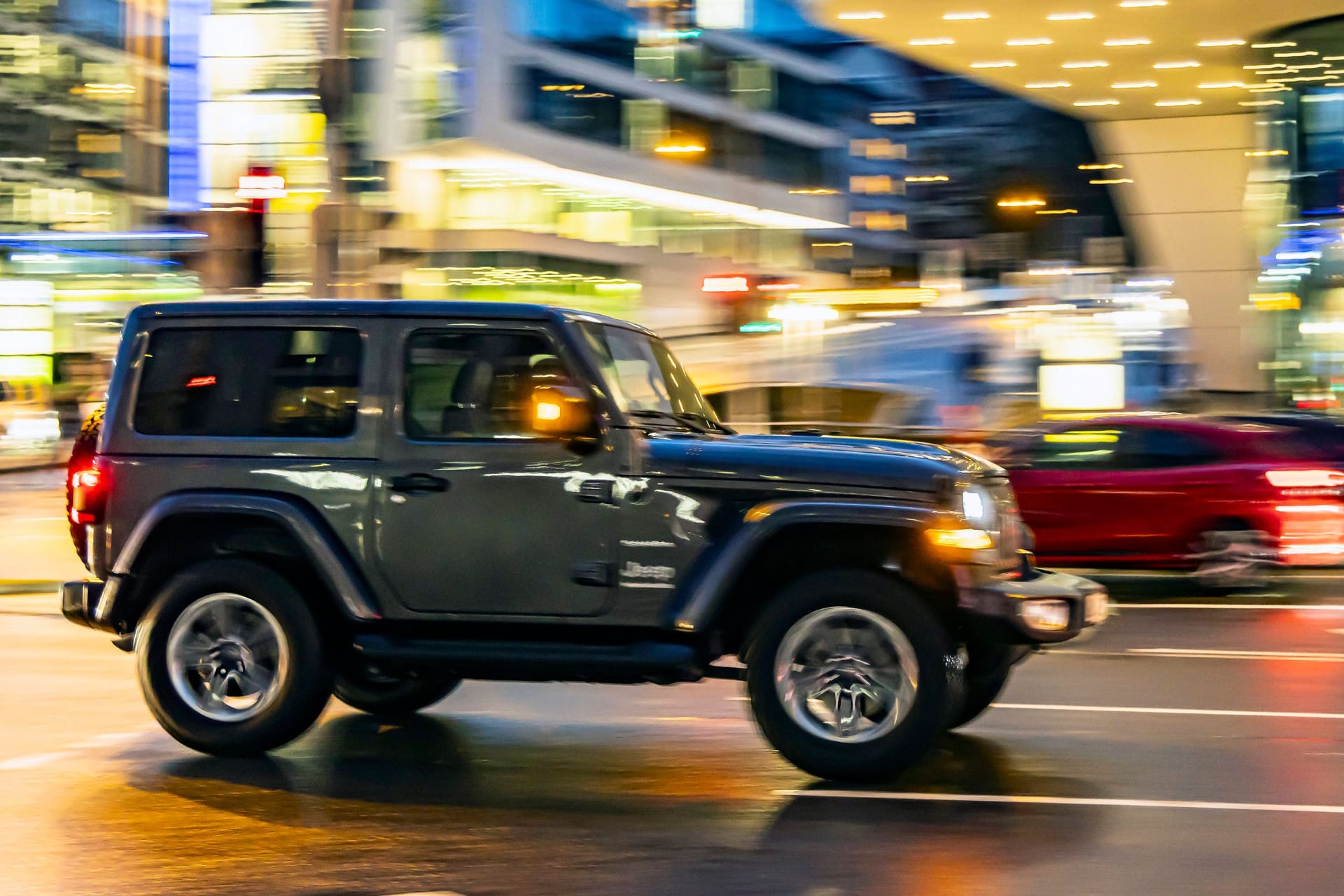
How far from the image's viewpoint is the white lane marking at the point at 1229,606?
14.3 m

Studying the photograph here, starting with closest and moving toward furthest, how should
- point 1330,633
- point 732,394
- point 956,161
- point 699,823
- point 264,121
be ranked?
point 699,823 < point 1330,633 < point 732,394 < point 264,121 < point 956,161

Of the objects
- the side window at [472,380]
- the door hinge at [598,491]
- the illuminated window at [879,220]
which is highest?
the illuminated window at [879,220]

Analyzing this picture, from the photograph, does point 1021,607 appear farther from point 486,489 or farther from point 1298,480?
point 1298,480

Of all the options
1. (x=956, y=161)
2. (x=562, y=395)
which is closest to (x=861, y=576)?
(x=562, y=395)

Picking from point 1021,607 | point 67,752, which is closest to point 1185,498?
point 1021,607

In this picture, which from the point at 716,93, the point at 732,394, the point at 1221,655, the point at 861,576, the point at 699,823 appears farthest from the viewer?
the point at 716,93

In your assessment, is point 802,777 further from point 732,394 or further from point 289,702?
point 732,394

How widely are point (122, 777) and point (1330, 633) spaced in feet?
28.0

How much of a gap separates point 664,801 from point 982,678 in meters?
1.89

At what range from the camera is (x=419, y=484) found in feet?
25.1

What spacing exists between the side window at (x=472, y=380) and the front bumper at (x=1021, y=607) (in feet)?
6.47

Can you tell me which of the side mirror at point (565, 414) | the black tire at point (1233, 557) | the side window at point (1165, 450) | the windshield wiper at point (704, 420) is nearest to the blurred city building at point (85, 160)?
the side window at point (1165, 450)

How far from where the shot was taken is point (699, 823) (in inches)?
260

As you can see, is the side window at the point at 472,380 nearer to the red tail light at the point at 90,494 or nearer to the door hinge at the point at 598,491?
the door hinge at the point at 598,491
